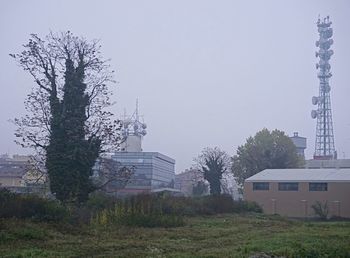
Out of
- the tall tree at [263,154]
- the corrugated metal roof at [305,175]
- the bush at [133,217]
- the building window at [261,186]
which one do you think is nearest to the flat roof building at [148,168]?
the tall tree at [263,154]

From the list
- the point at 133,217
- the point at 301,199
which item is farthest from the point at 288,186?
the point at 133,217

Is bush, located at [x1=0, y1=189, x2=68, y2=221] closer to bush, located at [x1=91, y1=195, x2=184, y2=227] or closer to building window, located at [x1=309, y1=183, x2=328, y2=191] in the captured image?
bush, located at [x1=91, y1=195, x2=184, y2=227]

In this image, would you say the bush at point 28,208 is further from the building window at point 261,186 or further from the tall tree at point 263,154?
the tall tree at point 263,154

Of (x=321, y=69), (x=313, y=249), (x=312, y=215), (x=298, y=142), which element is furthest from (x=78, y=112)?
(x=298, y=142)

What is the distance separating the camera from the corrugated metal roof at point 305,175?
49650 millimetres

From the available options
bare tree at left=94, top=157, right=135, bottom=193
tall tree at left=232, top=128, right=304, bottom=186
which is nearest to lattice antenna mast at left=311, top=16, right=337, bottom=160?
tall tree at left=232, top=128, right=304, bottom=186

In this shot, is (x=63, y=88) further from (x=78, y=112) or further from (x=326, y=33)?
(x=326, y=33)

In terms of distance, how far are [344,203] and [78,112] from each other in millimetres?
30835

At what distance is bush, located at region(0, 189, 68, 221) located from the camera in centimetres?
1922

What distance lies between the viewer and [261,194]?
52938mm

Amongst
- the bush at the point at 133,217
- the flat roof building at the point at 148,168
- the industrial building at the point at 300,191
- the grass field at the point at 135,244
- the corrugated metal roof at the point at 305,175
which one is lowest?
the grass field at the point at 135,244

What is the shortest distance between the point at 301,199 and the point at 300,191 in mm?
803

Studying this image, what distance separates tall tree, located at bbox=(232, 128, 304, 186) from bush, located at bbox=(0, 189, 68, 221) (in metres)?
48.6

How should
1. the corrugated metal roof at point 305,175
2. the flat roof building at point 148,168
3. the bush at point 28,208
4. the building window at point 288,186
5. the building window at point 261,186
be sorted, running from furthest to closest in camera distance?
the flat roof building at point 148,168 → the building window at point 261,186 → the building window at point 288,186 → the corrugated metal roof at point 305,175 → the bush at point 28,208
